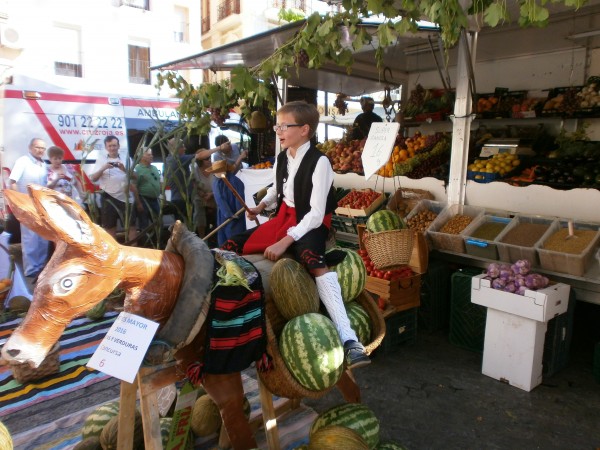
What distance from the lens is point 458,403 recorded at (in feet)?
10.6

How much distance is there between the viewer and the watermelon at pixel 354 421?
220cm

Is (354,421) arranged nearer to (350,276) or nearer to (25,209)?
(350,276)

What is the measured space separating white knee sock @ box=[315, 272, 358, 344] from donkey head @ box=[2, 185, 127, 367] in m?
1.12

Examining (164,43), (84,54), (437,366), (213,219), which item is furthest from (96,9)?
(437,366)

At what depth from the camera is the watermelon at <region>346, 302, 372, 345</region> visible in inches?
100.0

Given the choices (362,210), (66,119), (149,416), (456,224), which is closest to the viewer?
(149,416)

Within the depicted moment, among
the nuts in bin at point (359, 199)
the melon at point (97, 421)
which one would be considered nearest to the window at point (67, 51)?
the nuts in bin at point (359, 199)

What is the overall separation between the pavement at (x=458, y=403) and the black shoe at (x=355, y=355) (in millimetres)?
740

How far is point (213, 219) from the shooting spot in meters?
7.72

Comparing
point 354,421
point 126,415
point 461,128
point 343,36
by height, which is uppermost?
point 343,36

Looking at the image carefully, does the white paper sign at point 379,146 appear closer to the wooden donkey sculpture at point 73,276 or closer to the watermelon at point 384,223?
the watermelon at point 384,223

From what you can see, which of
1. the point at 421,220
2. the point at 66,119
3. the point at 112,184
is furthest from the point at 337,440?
the point at 66,119

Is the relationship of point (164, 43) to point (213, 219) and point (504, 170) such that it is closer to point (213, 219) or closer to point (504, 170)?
point (213, 219)

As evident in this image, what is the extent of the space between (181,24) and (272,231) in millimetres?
18322
